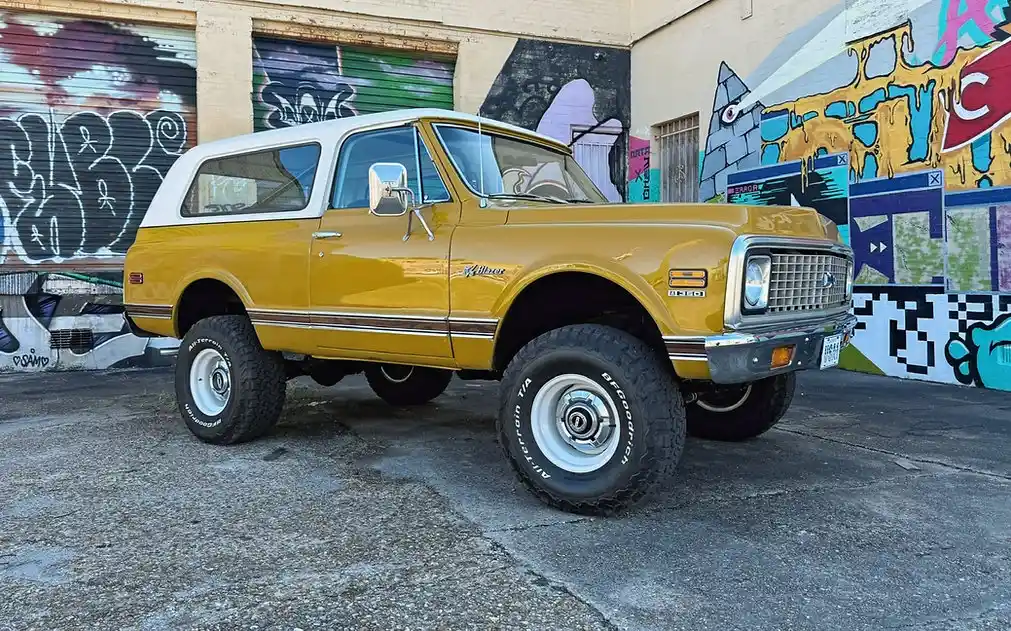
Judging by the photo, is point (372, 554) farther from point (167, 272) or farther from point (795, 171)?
point (795, 171)

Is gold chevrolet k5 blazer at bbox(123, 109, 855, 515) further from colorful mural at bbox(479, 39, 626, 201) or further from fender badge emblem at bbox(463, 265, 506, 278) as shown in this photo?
colorful mural at bbox(479, 39, 626, 201)

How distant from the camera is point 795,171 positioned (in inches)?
359

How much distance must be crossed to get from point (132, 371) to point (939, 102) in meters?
9.39

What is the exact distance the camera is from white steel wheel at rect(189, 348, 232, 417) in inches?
204

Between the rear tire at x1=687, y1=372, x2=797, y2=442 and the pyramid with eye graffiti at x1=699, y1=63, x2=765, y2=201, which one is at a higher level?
the pyramid with eye graffiti at x1=699, y1=63, x2=765, y2=201

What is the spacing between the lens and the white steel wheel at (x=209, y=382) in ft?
17.0

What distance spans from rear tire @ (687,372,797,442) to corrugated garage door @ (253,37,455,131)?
7099 mm

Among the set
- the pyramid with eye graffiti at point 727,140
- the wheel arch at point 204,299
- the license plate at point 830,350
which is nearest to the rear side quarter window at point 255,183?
the wheel arch at point 204,299

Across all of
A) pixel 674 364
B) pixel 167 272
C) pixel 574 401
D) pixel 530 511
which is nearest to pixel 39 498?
pixel 167 272

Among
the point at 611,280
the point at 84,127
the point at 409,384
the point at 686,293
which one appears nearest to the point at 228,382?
the point at 409,384

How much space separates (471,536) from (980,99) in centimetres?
686

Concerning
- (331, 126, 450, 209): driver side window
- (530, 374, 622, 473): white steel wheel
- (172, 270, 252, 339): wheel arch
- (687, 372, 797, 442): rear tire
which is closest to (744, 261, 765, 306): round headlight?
(530, 374, 622, 473): white steel wheel

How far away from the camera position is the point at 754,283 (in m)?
3.47

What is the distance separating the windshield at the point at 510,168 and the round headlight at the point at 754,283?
4.70ft
